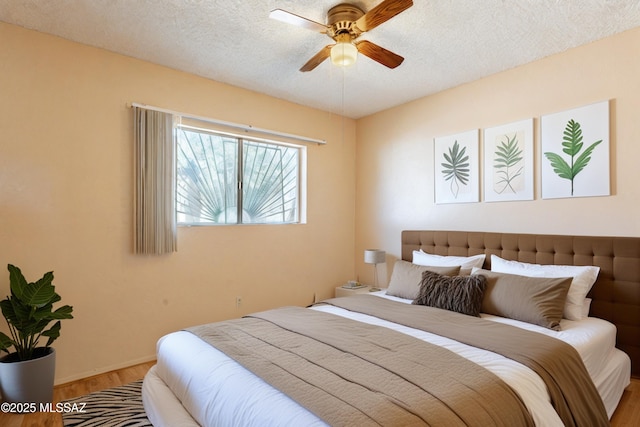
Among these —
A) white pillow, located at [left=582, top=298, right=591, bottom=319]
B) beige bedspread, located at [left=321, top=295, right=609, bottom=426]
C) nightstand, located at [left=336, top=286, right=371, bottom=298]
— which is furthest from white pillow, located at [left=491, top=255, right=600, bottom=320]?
nightstand, located at [left=336, top=286, right=371, bottom=298]

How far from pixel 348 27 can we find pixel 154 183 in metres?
2.03

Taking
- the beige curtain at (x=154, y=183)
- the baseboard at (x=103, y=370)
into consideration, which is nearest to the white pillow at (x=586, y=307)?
the beige curtain at (x=154, y=183)

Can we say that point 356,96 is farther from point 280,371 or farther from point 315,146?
point 280,371

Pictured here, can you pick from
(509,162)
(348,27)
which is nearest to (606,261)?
(509,162)

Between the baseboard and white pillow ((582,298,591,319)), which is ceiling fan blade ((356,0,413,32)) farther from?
the baseboard

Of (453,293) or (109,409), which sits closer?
(109,409)

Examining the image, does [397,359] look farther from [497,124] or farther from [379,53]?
[497,124]

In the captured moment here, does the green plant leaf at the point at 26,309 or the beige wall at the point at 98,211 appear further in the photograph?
the beige wall at the point at 98,211

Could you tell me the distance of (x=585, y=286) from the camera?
97.3 inches

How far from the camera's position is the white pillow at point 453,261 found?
309 cm

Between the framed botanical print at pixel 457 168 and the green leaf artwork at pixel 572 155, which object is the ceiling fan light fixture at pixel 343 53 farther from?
the green leaf artwork at pixel 572 155

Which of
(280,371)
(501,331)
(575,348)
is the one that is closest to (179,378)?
(280,371)

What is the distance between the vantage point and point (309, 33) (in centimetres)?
255

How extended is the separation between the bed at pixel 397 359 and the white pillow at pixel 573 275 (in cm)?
6
